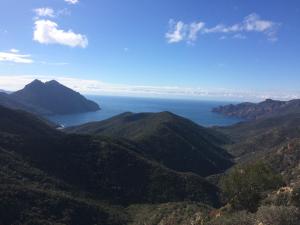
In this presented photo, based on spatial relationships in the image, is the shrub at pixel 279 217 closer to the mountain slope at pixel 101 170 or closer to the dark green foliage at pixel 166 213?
the dark green foliage at pixel 166 213

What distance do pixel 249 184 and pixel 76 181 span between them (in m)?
65.7

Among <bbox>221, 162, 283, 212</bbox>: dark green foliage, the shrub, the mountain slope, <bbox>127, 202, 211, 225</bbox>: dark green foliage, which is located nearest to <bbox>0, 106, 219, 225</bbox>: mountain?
the mountain slope

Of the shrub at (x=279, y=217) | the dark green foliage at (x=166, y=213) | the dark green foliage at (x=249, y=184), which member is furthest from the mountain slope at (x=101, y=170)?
the shrub at (x=279, y=217)

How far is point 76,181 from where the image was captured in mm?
119250

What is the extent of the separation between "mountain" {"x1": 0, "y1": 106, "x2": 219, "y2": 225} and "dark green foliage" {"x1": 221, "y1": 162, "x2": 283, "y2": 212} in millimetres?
36423

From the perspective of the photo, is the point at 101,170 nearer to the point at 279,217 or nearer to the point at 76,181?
the point at 76,181

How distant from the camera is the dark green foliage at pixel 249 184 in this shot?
62469 millimetres

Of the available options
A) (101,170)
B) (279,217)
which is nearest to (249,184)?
(279,217)

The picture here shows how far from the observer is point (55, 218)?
293 feet

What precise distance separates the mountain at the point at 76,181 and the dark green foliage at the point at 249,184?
3642 centimetres

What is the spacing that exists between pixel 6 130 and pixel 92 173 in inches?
1472

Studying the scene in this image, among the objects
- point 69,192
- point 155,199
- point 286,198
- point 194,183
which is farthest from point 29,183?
point 286,198

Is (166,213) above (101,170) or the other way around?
the other way around

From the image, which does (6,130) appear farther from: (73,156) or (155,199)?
(155,199)
